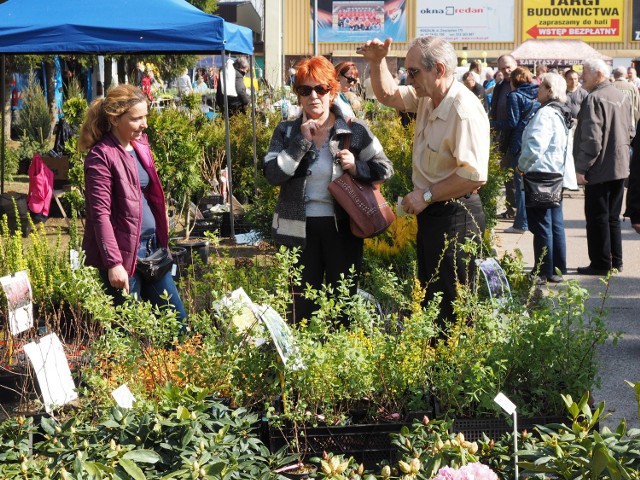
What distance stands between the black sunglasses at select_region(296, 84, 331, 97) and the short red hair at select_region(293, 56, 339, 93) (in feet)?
0.06

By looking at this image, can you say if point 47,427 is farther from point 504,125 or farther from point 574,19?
point 574,19

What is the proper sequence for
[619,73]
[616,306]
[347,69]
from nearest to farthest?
[616,306]
[347,69]
[619,73]

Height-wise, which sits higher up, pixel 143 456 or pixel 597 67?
pixel 597 67

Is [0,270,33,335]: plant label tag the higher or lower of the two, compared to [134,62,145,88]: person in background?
lower

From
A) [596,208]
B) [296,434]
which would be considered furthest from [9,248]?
[596,208]

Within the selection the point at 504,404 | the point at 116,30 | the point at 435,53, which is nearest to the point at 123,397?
the point at 504,404

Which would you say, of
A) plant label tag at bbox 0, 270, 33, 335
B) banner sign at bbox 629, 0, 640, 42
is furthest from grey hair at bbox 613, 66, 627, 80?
banner sign at bbox 629, 0, 640, 42

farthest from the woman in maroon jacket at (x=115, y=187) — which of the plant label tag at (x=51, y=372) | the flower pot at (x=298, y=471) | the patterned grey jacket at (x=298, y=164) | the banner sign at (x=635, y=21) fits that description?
the banner sign at (x=635, y=21)

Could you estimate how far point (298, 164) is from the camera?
4.79 m

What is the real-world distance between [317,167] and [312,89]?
39 cm

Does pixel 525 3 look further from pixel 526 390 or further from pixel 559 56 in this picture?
pixel 526 390

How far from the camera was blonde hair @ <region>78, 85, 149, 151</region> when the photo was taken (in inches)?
189

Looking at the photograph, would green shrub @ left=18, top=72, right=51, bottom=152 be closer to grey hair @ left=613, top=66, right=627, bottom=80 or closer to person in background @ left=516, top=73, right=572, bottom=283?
grey hair @ left=613, top=66, right=627, bottom=80

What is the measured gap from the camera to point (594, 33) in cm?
5297
